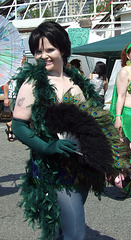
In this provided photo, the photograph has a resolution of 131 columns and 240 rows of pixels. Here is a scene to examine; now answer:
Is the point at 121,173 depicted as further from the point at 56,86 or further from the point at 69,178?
the point at 56,86

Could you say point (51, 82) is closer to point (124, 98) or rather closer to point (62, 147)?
point (62, 147)

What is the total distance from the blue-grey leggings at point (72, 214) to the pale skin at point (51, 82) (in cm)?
52

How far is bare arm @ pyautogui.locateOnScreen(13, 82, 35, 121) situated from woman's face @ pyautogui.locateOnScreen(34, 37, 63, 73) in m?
0.22

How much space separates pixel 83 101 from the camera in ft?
8.13

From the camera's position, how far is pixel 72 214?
7.54 ft

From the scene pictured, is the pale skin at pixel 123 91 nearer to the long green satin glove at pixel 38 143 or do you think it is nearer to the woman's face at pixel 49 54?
the woman's face at pixel 49 54

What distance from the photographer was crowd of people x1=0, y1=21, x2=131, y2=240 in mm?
2186

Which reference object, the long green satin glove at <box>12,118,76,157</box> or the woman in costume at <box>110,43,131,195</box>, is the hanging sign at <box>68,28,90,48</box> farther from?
the long green satin glove at <box>12,118,76,157</box>

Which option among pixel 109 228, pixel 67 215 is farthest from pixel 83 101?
pixel 109 228

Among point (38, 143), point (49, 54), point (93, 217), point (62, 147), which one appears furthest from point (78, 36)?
point (62, 147)

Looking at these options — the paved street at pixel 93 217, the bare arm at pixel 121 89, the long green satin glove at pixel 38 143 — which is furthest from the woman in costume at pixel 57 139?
the bare arm at pixel 121 89

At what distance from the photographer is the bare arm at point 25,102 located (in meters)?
2.28

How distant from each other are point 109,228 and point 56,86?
1.94 meters

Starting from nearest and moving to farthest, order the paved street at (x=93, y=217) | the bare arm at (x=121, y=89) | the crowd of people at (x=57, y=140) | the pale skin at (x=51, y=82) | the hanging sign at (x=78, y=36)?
the crowd of people at (x=57, y=140) < the pale skin at (x=51, y=82) < the paved street at (x=93, y=217) < the bare arm at (x=121, y=89) < the hanging sign at (x=78, y=36)
